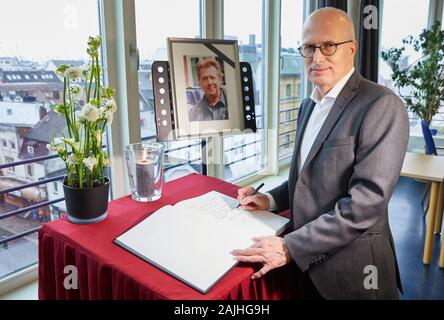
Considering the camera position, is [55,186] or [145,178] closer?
[145,178]

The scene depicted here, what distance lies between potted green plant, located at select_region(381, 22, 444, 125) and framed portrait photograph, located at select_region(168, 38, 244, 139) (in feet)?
10.8

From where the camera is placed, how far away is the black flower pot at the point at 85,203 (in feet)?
4.23

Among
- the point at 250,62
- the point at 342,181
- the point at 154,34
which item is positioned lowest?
the point at 342,181

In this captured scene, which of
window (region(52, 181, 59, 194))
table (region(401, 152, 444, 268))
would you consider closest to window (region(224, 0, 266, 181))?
table (region(401, 152, 444, 268))

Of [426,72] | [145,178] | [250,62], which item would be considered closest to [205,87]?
[145,178]

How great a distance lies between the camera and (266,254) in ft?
3.57

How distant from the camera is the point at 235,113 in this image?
196cm

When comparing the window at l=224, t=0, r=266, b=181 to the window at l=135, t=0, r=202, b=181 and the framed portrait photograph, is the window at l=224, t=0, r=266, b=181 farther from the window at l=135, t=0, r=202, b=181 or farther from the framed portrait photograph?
the framed portrait photograph

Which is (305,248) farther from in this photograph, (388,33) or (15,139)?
(388,33)

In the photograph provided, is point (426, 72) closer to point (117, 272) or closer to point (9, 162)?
point (9, 162)

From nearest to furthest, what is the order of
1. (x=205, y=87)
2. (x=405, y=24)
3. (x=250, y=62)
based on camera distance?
(x=205, y=87) < (x=250, y=62) < (x=405, y=24)

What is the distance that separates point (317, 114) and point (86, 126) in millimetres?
810

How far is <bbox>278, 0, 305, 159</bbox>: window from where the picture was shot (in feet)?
12.7
